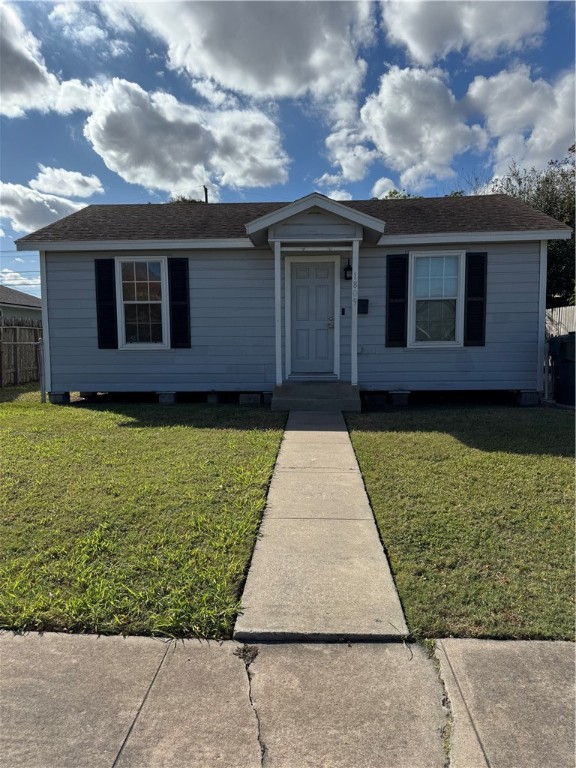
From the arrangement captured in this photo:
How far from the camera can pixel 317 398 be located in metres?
8.16

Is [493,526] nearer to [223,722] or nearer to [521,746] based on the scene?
[521,746]

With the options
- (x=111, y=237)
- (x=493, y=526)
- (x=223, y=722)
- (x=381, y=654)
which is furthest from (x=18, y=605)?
(x=111, y=237)

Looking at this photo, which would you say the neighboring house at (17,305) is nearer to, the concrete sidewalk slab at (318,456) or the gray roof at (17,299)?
the gray roof at (17,299)

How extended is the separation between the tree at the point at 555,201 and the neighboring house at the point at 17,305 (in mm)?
20199

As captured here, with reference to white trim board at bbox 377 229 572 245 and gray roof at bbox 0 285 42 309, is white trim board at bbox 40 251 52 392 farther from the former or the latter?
gray roof at bbox 0 285 42 309

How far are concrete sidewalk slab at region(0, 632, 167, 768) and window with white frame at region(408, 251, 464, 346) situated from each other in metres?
7.69

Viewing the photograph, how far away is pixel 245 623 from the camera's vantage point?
2363 millimetres

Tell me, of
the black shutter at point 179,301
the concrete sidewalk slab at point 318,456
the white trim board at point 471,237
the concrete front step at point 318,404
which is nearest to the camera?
the concrete sidewalk slab at point 318,456

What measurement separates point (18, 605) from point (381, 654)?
73.0 inches

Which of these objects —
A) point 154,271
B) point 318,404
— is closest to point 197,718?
point 318,404

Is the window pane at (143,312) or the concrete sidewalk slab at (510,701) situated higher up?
the window pane at (143,312)

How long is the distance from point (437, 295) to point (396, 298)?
0.76 m

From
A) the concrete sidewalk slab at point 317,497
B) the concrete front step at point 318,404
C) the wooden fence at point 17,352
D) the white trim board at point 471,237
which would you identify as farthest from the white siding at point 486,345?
the wooden fence at point 17,352

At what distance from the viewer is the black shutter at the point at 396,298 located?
28.8 feet
